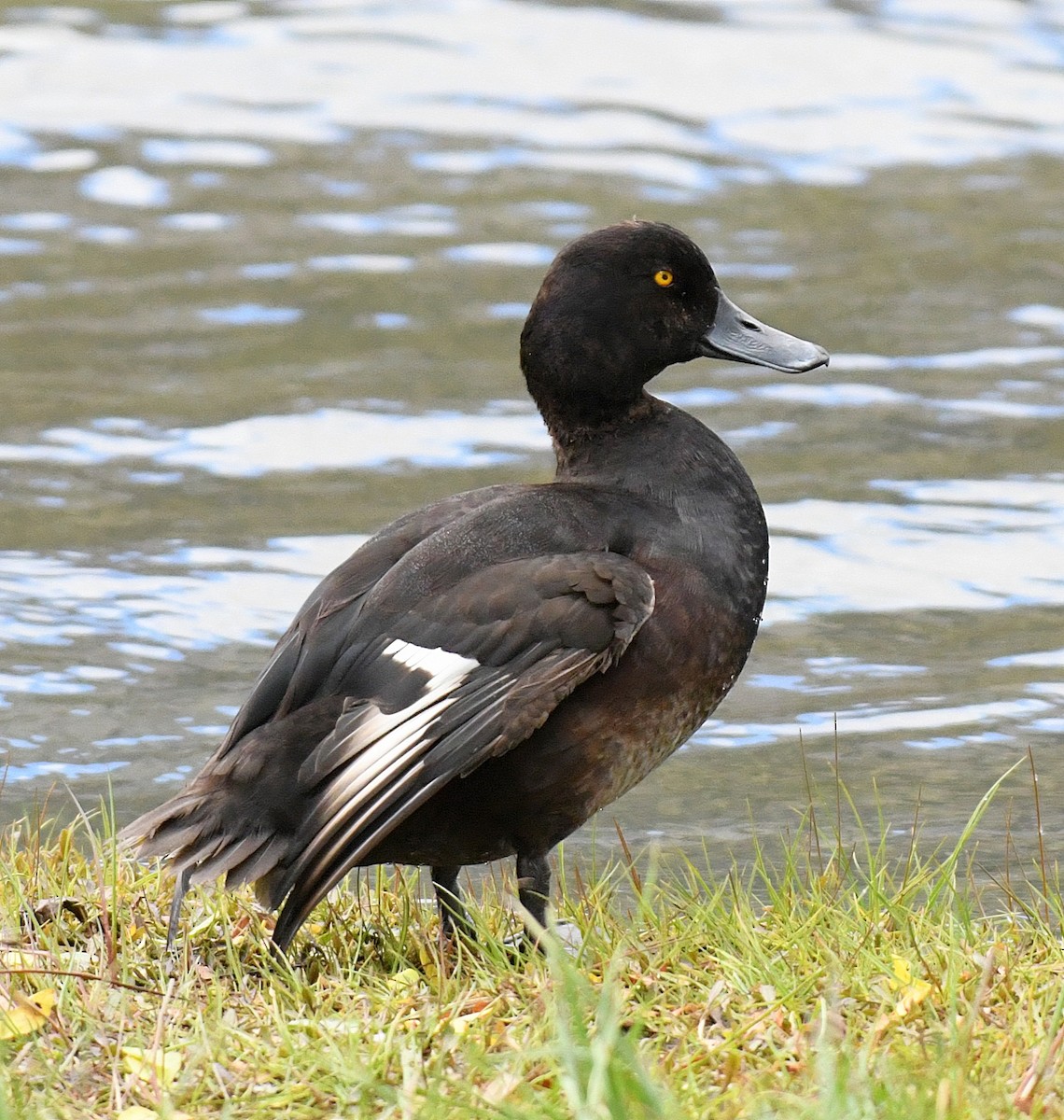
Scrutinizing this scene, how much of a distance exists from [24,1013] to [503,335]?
670 cm

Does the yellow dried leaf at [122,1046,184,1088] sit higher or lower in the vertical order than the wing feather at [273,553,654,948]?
lower

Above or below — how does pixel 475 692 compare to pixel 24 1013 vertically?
above

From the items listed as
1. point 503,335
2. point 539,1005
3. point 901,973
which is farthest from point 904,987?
point 503,335

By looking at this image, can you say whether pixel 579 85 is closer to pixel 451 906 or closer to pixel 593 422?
pixel 593 422

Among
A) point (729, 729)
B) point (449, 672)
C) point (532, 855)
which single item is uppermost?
point (449, 672)

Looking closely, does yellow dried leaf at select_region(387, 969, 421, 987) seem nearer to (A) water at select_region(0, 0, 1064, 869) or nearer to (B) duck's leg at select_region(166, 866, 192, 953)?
(B) duck's leg at select_region(166, 866, 192, 953)

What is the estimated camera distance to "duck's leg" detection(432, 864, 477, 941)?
4168 millimetres

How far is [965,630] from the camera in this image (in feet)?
23.6

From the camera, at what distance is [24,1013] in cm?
353

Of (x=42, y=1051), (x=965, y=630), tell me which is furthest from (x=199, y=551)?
(x=42, y=1051)

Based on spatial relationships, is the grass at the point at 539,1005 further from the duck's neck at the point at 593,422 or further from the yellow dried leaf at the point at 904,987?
the duck's neck at the point at 593,422

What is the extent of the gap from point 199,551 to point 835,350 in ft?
11.5

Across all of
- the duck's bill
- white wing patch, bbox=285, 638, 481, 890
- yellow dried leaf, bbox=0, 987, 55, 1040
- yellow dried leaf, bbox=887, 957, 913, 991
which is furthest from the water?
yellow dried leaf, bbox=0, 987, 55, 1040

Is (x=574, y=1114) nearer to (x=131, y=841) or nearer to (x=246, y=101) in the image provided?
(x=131, y=841)
